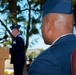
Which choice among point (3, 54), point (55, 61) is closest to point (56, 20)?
point (55, 61)

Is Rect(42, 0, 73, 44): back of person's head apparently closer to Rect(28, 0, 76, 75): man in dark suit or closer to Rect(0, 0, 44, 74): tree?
Rect(28, 0, 76, 75): man in dark suit

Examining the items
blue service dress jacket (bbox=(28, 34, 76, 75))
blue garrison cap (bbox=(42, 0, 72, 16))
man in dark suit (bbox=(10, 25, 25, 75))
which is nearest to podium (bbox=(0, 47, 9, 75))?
man in dark suit (bbox=(10, 25, 25, 75))

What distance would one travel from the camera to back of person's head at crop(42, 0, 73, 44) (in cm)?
142

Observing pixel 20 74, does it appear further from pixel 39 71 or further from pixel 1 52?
pixel 39 71

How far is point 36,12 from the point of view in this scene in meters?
9.50

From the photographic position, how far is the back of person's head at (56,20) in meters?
1.42

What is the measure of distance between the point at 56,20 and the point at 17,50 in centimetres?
480

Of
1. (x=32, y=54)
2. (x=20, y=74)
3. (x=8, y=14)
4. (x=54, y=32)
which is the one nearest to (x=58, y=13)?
(x=54, y=32)

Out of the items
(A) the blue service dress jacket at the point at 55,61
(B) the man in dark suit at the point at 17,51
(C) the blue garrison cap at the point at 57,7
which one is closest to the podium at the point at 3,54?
(B) the man in dark suit at the point at 17,51

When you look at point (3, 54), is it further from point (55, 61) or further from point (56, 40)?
point (55, 61)

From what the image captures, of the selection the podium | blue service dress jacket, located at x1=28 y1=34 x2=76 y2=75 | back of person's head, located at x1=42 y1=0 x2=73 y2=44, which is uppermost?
back of person's head, located at x1=42 y1=0 x2=73 y2=44

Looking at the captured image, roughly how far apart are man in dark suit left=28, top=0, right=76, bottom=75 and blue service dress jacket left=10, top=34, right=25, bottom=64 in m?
4.66

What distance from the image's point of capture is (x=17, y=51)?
6230mm

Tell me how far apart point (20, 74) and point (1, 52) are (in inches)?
26.4
